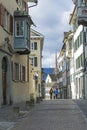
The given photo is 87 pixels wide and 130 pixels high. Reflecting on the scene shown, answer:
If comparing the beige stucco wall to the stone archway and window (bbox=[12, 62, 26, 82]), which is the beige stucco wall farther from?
the stone archway

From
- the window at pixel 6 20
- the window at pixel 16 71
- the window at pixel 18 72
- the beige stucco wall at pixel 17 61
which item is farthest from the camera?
the window at pixel 16 71

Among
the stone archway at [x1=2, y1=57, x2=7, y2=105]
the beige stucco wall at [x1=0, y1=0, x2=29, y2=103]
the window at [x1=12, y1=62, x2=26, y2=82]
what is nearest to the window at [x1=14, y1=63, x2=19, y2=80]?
the window at [x1=12, y1=62, x2=26, y2=82]

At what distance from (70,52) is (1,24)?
56706mm

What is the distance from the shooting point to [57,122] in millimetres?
20141

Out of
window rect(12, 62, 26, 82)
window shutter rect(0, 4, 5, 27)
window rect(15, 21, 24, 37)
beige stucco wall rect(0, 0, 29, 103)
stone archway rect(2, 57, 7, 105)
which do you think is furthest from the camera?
window rect(15, 21, 24, 37)

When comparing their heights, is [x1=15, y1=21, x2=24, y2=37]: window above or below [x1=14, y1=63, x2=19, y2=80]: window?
above

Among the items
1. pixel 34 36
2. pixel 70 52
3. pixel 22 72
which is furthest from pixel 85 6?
pixel 34 36

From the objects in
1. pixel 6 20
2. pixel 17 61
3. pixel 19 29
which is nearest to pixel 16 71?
pixel 17 61

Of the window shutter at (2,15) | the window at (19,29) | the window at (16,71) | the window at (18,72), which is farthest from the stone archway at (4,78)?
the window at (19,29)

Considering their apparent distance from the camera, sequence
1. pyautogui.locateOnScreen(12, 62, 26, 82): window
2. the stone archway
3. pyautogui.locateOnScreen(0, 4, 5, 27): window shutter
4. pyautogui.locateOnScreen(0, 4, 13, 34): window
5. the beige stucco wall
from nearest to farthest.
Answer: pyautogui.locateOnScreen(0, 4, 5, 27): window shutter, pyautogui.locateOnScreen(0, 4, 13, 34): window, the beige stucco wall, the stone archway, pyautogui.locateOnScreen(12, 62, 26, 82): window

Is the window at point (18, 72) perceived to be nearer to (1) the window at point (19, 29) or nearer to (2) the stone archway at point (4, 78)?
(2) the stone archway at point (4, 78)

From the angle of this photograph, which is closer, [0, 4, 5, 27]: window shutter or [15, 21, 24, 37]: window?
[0, 4, 5, 27]: window shutter

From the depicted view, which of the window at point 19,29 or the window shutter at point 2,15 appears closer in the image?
the window shutter at point 2,15

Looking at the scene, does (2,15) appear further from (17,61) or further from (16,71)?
(17,61)
